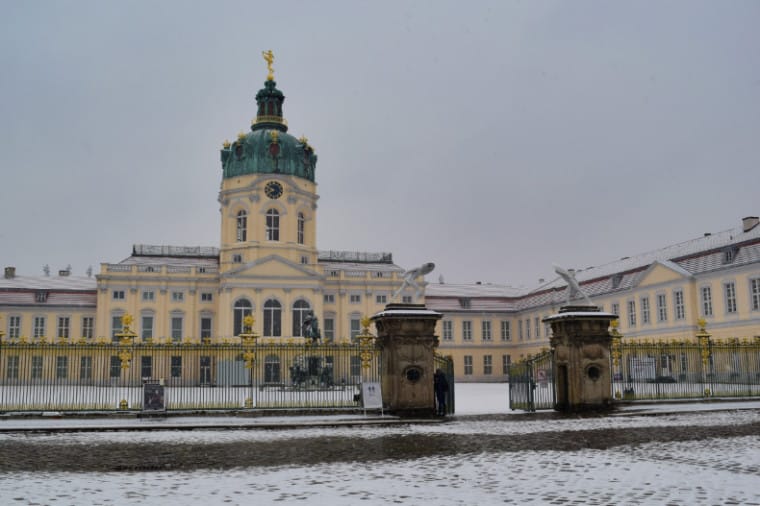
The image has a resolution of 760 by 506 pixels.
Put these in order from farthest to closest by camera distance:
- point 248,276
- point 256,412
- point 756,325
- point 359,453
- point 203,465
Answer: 1. point 248,276
2. point 756,325
3. point 256,412
4. point 359,453
5. point 203,465

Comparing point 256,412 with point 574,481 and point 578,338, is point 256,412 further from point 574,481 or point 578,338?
point 574,481

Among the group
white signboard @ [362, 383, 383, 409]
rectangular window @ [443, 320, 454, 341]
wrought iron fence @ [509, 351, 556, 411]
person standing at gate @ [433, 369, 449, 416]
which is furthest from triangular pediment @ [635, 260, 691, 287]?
white signboard @ [362, 383, 383, 409]

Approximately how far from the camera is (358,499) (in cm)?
972

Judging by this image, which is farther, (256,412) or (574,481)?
(256,412)

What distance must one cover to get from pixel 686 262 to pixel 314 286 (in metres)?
28.4

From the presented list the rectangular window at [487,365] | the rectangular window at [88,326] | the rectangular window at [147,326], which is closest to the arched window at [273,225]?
the rectangular window at [147,326]

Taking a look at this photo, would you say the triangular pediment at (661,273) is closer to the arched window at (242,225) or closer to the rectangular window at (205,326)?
the arched window at (242,225)

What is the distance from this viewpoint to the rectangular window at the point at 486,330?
71.4 meters

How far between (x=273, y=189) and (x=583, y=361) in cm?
4481

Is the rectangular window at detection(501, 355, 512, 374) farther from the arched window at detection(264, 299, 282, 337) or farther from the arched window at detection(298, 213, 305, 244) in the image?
the arched window at detection(264, 299, 282, 337)

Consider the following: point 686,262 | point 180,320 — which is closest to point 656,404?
point 686,262

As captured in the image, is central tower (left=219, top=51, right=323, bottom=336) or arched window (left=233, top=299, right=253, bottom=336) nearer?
arched window (left=233, top=299, right=253, bottom=336)

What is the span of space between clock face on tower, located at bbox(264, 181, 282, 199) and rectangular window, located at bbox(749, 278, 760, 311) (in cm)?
3740

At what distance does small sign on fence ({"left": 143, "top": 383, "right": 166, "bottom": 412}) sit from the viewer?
23047mm
